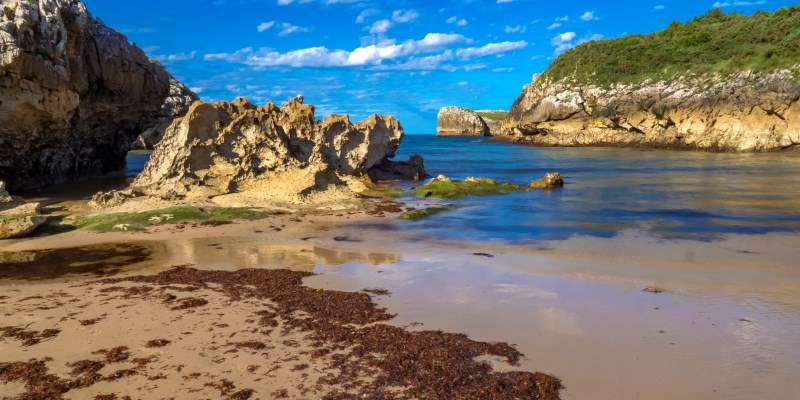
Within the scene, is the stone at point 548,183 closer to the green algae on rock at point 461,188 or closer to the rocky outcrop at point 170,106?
the green algae on rock at point 461,188

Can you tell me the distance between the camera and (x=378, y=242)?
507 inches

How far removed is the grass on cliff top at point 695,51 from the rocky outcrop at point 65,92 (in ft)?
178

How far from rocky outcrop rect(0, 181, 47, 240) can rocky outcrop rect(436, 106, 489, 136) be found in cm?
12522

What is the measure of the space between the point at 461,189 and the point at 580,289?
14.3 m

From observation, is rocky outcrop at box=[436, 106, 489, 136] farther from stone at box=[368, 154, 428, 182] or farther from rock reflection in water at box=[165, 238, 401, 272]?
rock reflection in water at box=[165, 238, 401, 272]

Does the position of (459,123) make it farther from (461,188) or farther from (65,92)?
(65,92)

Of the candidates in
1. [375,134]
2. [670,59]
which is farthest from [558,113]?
[375,134]

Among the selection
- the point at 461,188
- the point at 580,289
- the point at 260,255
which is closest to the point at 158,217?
the point at 260,255

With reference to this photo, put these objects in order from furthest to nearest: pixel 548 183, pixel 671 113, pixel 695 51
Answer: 1. pixel 695 51
2. pixel 671 113
3. pixel 548 183

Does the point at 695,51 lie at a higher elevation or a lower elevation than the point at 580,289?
higher

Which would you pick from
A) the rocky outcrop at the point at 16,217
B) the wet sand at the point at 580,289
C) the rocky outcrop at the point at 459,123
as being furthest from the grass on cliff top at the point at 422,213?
the rocky outcrop at the point at 459,123

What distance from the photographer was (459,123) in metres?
139

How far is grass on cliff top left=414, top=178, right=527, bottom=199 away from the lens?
72.6 feet

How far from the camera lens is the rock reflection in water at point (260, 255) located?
35.1ft
